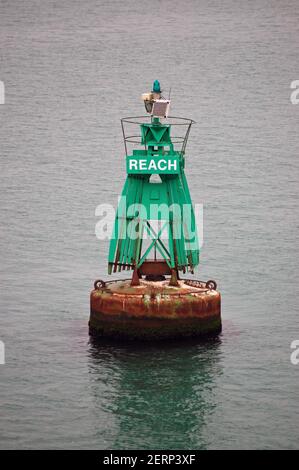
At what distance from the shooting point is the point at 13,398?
3873 inches

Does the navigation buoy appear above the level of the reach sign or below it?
below

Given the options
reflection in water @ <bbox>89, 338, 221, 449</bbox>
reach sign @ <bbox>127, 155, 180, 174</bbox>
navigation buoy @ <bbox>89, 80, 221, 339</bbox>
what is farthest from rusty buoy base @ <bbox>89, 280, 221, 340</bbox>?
reach sign @ <bbox>127, 155, 180, 174</bbox>

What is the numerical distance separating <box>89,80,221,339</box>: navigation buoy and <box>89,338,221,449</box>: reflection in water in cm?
111

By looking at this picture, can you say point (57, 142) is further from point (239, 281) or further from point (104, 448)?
point (104, 448)

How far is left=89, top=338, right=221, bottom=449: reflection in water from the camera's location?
304 ft

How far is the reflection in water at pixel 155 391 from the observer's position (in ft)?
304

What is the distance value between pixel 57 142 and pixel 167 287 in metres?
83.6

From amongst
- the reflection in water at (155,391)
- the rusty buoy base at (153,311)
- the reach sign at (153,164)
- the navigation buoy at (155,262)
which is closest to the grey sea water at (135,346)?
the reflection in water at (155,391)

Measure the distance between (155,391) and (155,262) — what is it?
11062mm

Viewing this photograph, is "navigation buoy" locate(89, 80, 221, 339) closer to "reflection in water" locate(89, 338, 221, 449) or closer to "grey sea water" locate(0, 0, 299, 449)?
"reflection in water" locate(89, 338, 221, 449)

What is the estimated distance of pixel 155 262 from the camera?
108062 millimetres

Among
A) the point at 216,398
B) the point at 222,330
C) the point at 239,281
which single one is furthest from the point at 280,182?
the point at 216,398

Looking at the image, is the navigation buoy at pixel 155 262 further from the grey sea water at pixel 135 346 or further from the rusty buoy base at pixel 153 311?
the grey sea water at pixel 135 346

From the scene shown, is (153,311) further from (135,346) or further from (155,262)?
(155,262)
